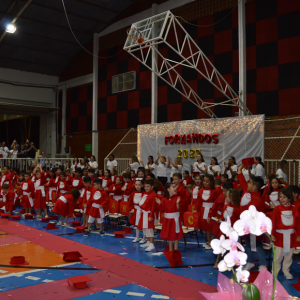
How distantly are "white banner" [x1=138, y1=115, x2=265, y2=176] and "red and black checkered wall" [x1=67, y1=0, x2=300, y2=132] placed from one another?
6.10ft

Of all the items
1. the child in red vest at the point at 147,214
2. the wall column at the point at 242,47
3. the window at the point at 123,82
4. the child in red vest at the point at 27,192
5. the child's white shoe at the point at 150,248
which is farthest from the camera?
the window at the point at 123,82

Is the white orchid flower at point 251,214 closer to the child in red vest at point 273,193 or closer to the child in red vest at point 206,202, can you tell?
the child in red vest at point 273,193

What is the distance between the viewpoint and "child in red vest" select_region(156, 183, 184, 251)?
5.96 m

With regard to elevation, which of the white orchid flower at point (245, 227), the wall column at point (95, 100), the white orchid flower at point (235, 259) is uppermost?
the wall column at point (95, 100)

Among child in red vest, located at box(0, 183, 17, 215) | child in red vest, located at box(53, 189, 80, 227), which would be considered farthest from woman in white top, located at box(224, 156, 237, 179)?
child in red vest, located at box(0, 183, 17, 215)

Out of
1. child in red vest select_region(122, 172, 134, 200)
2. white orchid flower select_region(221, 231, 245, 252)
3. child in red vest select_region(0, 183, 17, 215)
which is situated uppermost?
white orchid flower select_region(221, 231, 245, 252)

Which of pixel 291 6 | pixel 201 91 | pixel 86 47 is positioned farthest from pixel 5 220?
pixel 86 47

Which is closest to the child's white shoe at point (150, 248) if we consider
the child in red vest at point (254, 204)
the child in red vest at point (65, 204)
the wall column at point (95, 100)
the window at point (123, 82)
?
the child in red vest at point (254, 204)

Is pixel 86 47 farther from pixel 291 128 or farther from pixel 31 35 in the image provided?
pixel 291 128

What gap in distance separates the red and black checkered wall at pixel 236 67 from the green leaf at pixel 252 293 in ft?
35.2

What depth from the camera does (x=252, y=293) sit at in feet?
5.37

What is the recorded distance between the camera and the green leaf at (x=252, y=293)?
5.35ft

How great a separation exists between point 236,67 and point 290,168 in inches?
191

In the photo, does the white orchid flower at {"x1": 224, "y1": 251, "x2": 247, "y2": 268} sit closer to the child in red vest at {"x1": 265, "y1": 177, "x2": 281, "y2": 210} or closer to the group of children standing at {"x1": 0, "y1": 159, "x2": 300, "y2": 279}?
the group of children standing at {"x1": 0, "y1": 159, "x2": 300, "y2": 279}
